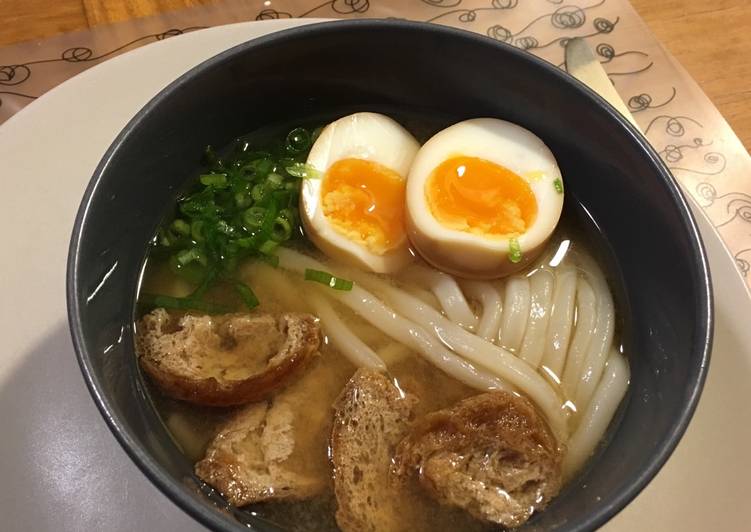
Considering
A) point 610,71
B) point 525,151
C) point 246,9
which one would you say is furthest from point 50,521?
point 610,71

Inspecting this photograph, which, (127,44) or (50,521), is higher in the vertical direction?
Answer: (127,44)

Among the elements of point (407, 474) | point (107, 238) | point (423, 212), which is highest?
point (107, 238)

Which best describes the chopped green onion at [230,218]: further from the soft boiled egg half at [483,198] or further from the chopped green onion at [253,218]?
the soft boiled egg half at [483,198]

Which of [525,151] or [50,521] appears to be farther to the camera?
[525,151]

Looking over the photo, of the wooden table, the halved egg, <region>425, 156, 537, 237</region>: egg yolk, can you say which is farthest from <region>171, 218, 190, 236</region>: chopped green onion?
the wooden table

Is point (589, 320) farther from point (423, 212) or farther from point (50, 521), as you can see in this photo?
point (50, 521)

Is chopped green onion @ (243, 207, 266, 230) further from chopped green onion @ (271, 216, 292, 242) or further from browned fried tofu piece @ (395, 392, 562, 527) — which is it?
browned fried tofu piece @ (395, 392, 562, 527)

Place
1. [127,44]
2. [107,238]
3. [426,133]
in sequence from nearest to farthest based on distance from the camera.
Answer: [107,238]
[426,133]
[127,44]
